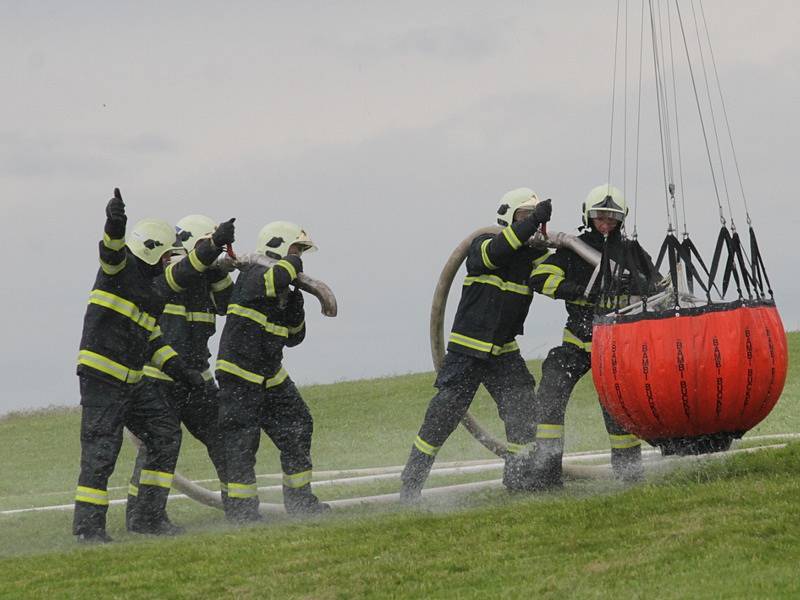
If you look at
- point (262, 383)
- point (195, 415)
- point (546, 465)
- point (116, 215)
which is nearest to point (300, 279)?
point (262, 383)

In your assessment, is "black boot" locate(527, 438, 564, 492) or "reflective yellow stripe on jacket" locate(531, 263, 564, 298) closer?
"reflective yellow stripe on jacket" locate(531, 263, 564, 298)

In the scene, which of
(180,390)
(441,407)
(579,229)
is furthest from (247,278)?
(579,229)

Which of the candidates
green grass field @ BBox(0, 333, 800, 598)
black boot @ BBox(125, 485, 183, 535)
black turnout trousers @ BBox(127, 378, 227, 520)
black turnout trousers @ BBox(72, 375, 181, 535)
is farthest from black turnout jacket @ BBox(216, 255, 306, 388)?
green grass field @ BBox(0, 333, 800, 598)

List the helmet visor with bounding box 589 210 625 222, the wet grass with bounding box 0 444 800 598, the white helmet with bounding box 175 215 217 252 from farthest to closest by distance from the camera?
1. the white helmet with bounding box 175 215 217 252
2. the helmet visor with bounding box 589 210 625 222
3. the wet grass with bounding box 0 444 800 598

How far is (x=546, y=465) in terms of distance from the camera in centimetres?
940

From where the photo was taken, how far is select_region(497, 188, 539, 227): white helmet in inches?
378

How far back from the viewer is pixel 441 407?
952 centimetres

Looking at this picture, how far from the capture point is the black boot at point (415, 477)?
953cm

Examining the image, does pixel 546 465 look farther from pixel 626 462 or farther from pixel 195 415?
pixel 195 415

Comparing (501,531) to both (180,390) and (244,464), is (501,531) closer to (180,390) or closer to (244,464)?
(244,464)

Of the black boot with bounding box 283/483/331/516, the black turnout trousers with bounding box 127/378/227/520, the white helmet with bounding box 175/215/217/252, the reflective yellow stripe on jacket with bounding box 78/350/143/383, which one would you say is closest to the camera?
the reflective yellow stripe on jacket with bounding box 78/350/143/383

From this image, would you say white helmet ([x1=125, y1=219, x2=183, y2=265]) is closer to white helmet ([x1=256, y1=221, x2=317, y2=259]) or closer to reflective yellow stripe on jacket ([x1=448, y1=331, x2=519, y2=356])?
white helmet ([x1=256, y1=221, x2=317, y2=259])

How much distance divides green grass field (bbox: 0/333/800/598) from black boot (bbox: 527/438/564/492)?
0.15 meters

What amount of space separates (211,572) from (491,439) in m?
4.28
